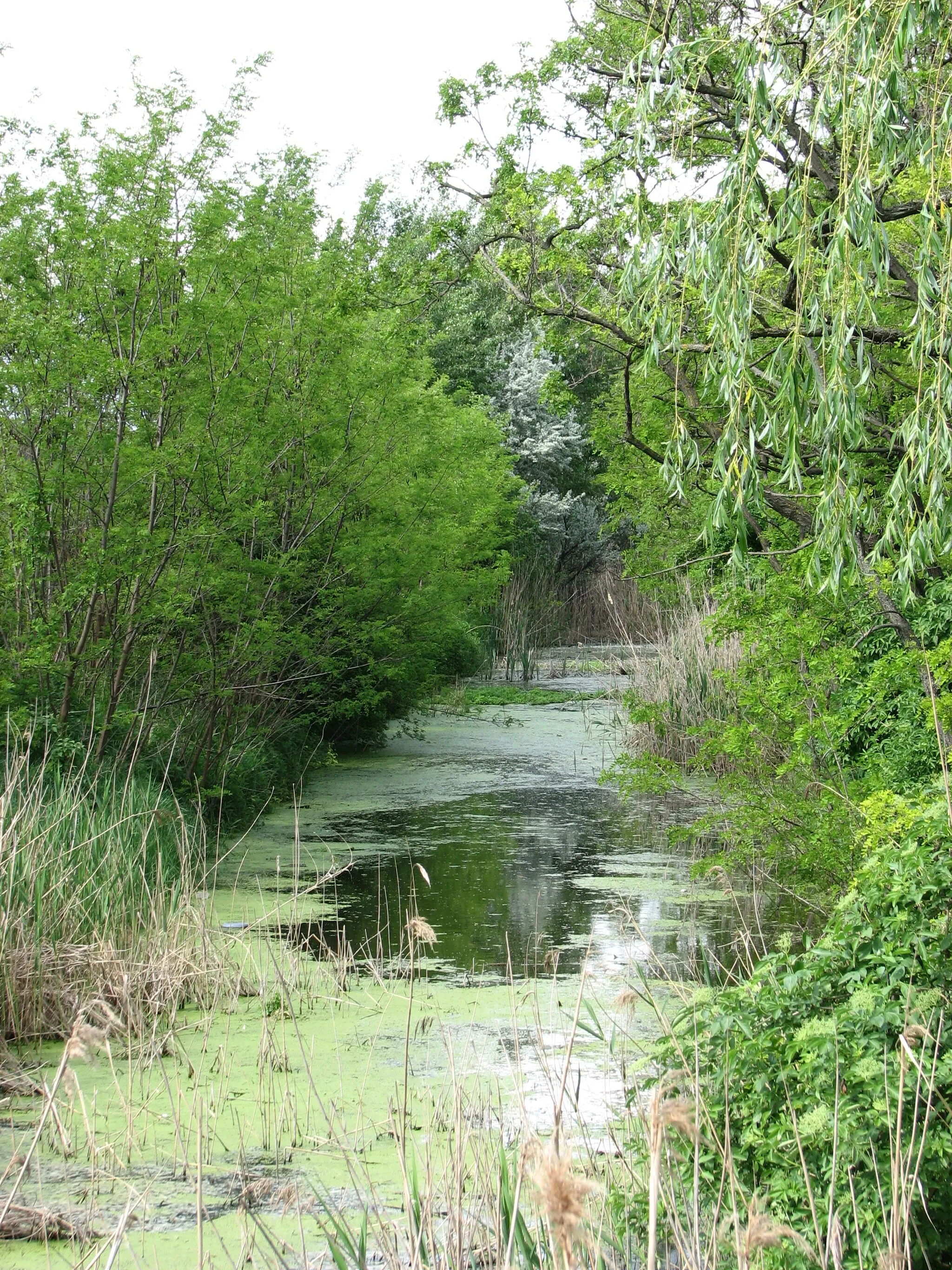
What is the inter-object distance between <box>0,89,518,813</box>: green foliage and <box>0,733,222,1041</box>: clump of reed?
1.17 m

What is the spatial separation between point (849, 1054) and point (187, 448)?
5575 mm

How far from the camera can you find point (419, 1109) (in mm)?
4031

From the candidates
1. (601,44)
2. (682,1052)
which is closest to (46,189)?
(601,44)

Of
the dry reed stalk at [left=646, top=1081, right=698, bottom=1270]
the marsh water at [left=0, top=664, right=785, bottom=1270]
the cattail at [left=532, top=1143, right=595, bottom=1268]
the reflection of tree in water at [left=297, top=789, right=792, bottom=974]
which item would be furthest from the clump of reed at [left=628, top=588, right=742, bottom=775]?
the cattail at [left=532, top=1143, right=595, bottom=1268]

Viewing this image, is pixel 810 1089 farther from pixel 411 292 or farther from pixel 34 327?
pixel 411 292

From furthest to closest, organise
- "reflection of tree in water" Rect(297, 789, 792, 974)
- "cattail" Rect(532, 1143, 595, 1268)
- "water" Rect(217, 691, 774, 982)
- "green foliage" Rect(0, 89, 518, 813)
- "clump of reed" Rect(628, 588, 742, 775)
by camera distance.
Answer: "clump of reed" Rect(628, 588, 742, 775) < "green foliage" Rect(0, 89, 518, 813) < "reflection of tree in water" Rect(297, 789, 792, 974) < "water" Rect(217, 691, 774, 982) < "cattail" Rect(532, 1143, 595, 1268)

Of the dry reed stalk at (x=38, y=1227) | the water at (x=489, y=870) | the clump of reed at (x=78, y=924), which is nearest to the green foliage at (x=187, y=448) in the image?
the water at (x=489, y=870)

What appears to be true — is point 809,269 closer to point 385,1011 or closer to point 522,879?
point 385,1011

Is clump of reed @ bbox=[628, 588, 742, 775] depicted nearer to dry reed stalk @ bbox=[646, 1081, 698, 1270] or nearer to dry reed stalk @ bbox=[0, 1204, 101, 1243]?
dry reed stalk @ bbox=[0, 1204, 101, 1243]

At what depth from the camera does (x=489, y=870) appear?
7.89 meters

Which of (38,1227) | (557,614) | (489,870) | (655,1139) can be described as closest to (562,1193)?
(655,1139)

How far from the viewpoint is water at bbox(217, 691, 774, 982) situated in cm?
603

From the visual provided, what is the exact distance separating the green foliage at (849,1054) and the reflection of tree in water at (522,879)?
154cm

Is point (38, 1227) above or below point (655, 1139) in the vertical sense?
below
